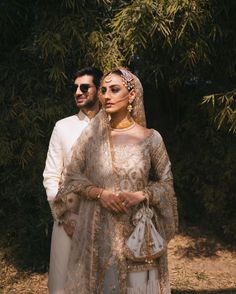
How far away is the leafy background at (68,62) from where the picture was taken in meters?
4.55

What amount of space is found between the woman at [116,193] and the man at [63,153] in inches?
18.9

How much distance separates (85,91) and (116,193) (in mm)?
910

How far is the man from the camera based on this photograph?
2775 millimetres

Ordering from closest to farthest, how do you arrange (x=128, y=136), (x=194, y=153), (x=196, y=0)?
1. (x=128, y=136)
2. (x=196, y=0)
3. (x=194, y=153)

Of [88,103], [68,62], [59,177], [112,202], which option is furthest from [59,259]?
[68,62]

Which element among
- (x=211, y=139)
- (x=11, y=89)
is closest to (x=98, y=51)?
(x=11, y=89)

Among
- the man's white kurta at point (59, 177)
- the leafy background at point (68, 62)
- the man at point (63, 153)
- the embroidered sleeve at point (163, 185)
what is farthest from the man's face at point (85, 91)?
the leafy background at point (68, 62)

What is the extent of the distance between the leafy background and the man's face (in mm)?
1779

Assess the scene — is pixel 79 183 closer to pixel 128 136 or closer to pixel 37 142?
pixel 128 136

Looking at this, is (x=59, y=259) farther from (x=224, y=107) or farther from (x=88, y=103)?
(x=224, y=107)

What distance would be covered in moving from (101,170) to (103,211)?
0.66ft

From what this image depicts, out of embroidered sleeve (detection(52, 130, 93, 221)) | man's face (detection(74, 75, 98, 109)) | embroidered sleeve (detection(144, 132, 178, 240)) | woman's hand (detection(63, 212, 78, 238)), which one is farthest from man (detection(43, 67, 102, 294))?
embroidered sleeve (detection(144, 132, 178, 240))

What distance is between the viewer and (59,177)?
2.79 metres

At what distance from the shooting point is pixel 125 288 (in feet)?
6.93
